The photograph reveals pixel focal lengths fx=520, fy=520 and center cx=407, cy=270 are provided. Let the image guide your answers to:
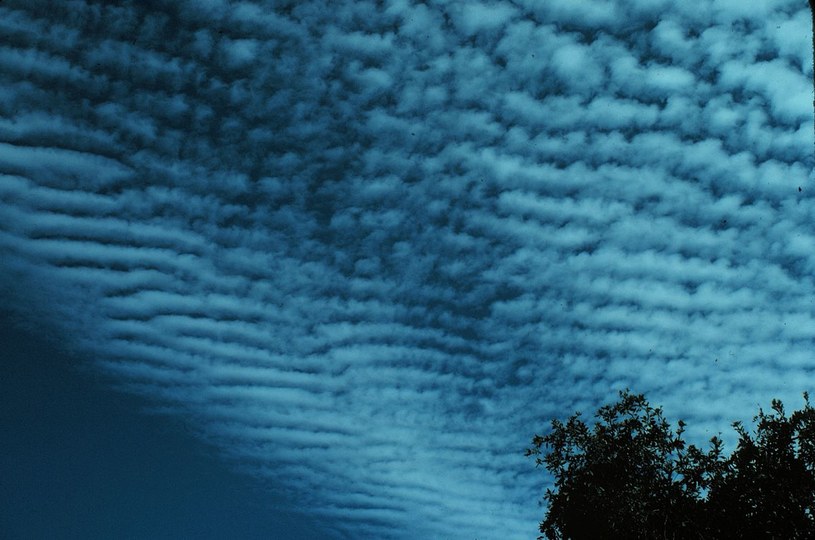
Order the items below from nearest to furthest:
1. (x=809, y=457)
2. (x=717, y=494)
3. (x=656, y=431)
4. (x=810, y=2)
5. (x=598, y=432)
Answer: (x=810, y=2), (x=809, y=457), (x=717, y=494), (x=656, y=431), (x=598, y=432)

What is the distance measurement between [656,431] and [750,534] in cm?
569

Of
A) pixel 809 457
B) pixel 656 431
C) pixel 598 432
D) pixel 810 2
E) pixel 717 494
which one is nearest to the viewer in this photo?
pixel 810 2

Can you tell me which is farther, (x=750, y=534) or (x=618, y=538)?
(x=618, y=538)

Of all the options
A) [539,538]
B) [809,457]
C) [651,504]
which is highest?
[809,457]

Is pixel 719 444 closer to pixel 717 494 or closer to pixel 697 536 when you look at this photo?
pixel 717 494

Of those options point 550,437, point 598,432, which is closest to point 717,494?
point 598,432

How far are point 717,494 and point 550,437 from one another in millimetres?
8541

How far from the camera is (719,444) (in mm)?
25438

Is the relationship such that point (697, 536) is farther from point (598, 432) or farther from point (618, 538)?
point (598, 432)

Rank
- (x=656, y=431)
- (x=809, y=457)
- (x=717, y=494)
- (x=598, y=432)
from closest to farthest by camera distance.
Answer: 1. (x=809, y=457)
2. (x=717, y=494)
3. (x=656, y=431)
4. (x=598, y=432)

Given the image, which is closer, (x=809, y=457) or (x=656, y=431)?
(x=809, y=457)

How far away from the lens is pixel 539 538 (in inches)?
1206

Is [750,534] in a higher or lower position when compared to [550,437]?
lower

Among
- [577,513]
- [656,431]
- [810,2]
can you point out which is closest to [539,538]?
[577,513]
